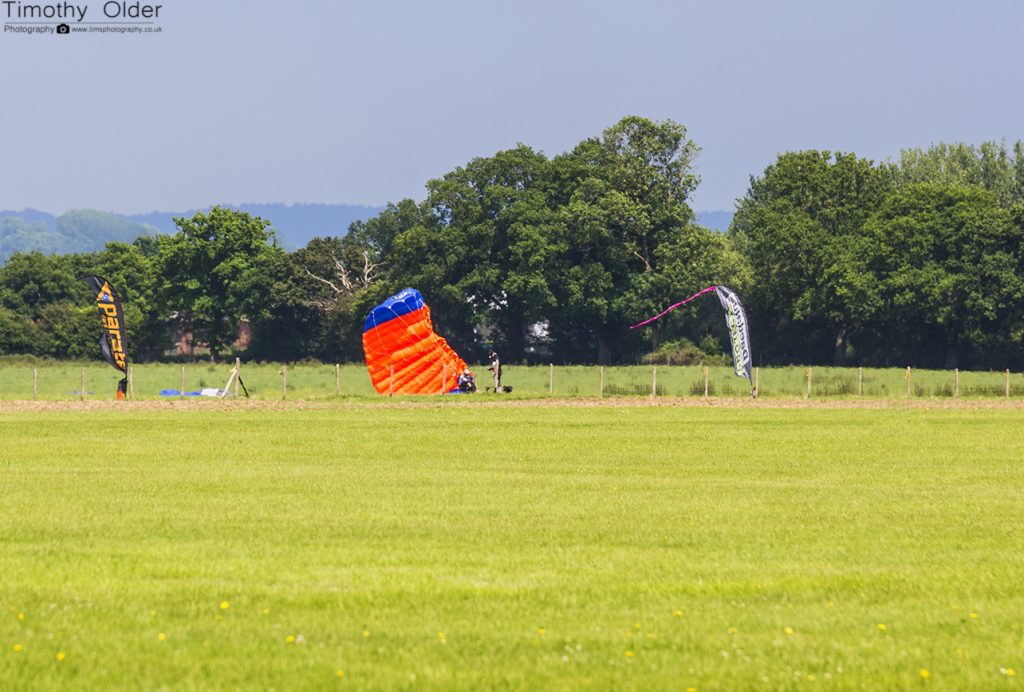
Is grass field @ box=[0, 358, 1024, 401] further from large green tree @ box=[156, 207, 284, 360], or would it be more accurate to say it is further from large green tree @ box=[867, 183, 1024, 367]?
large green tree @ box=[156, 207, 284, 360]

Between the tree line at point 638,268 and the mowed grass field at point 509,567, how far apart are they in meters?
62.3

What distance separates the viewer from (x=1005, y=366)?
9456 centimetres

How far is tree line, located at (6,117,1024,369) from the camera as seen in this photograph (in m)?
94.6

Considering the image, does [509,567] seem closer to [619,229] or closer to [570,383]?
[570,383]

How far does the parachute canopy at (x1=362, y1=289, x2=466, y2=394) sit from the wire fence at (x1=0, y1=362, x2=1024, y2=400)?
6.23 ft

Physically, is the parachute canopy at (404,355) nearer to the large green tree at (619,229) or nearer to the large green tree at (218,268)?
the large green tree at (619,229)

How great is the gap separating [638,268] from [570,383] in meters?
34.7

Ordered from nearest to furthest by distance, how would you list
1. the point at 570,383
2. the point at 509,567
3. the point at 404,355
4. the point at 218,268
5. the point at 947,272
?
the point at 509,567, the point at 404,355, the point at 570,383, the point at 947,272, the point at 218,268

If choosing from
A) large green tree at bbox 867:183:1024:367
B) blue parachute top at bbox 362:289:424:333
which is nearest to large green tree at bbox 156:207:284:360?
large green tree at bbox 867:183:1024:367

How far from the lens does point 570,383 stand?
70875 millimetres

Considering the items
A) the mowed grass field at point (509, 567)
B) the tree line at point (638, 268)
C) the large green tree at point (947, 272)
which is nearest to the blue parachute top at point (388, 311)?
the mowed grass field at point (509, 567)

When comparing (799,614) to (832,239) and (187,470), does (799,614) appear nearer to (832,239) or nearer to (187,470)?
(187,470)

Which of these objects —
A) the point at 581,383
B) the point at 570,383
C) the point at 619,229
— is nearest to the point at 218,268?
the point at 619,229

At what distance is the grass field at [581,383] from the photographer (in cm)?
5978
